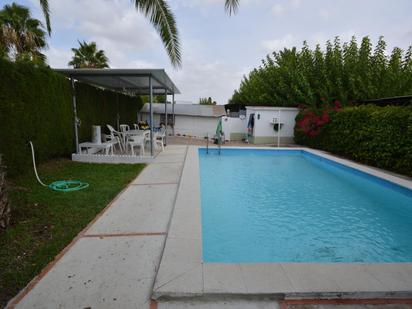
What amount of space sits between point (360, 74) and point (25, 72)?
1565 centimetres

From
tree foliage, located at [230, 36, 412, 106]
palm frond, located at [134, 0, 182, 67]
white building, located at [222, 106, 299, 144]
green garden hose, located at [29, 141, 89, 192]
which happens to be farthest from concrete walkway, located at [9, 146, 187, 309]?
tree foliage, located at [230, 36, 412, 106]

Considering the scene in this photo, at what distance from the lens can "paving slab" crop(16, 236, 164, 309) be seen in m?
2.19

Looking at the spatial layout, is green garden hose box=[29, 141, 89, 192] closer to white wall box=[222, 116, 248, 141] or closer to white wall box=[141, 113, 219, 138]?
white wall box=[222, 116, 248, 141]

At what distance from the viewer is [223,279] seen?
8.09 ft

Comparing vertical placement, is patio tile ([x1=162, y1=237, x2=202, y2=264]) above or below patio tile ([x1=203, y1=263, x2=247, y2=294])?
above

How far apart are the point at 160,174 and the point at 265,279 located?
487 centimetres

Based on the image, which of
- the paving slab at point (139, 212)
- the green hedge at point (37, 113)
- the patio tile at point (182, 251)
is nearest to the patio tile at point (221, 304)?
the patio tile at point (182, 251)

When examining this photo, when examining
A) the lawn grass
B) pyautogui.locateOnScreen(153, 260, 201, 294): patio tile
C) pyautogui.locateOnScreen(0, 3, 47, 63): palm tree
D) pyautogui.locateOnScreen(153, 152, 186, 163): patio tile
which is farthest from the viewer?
pyautogui.locateOnScreen(0, 3, 47, 63): palm tree

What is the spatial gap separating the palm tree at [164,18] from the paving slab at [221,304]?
4260 millimetres

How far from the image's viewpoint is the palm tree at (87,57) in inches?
732

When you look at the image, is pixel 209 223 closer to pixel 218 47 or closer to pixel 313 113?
pixel 218 47

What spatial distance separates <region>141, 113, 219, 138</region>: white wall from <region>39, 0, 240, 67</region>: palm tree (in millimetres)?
13620

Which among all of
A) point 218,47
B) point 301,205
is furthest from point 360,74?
point 301,205

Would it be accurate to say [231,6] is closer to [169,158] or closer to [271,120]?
[169,158]
